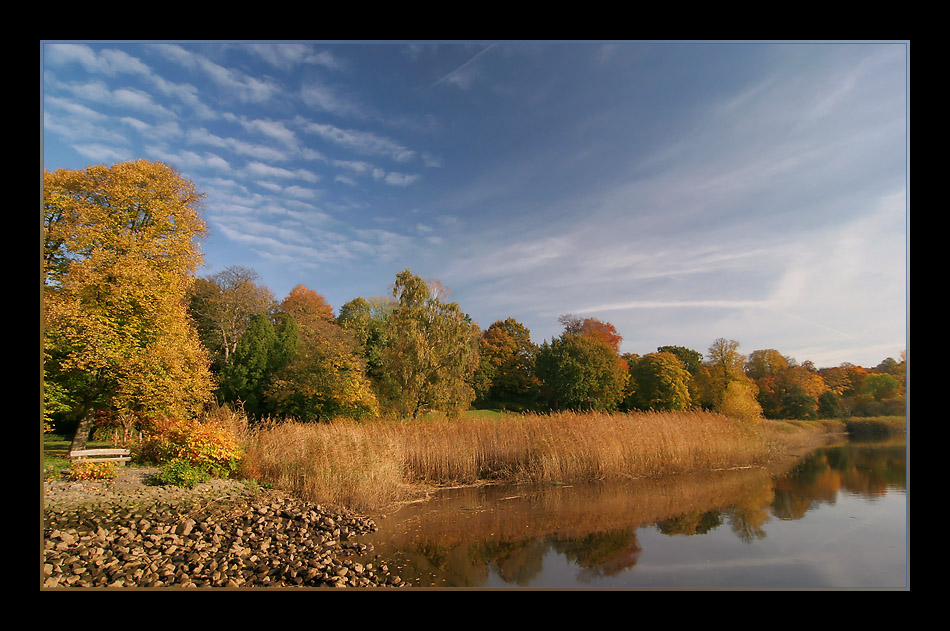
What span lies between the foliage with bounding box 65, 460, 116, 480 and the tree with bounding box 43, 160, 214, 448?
1.88 m

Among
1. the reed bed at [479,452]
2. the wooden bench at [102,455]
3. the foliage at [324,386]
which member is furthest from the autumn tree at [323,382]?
the wooden bench at [102,455]

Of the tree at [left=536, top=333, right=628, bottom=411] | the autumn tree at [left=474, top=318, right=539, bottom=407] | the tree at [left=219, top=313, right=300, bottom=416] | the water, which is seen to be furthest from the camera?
the autumn tree at [left=474, top=318, right=539, bottom=407]

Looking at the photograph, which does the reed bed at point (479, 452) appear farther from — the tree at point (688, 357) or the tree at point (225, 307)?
the tree at point (225, 307)

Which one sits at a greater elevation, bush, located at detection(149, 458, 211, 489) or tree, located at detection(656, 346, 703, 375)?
tree, located at detection(656, 346, 703, 375)

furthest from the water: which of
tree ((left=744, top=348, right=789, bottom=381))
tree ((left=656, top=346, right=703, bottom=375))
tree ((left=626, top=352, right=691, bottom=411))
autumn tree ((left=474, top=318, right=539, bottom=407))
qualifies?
autumn tree ((left=474, top=318, right=539, bottom=407))

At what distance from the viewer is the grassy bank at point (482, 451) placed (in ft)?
30.0

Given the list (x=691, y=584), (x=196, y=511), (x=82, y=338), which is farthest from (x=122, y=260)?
(x=691, y=584)

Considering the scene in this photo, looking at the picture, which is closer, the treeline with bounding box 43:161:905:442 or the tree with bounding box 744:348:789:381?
the treeline with bounding box 43:161:905:442

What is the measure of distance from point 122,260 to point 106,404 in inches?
138

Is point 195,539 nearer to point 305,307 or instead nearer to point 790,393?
point 790,393

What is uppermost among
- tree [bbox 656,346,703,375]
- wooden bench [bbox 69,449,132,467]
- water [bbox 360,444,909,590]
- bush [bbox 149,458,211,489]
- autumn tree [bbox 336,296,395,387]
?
autumn tree [bbox 336,296,395,387]

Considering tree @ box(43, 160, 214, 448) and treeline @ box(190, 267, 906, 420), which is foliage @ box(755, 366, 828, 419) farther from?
tree @ box(43, 160, 214, 448)

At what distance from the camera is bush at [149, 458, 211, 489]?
834 centimetres
